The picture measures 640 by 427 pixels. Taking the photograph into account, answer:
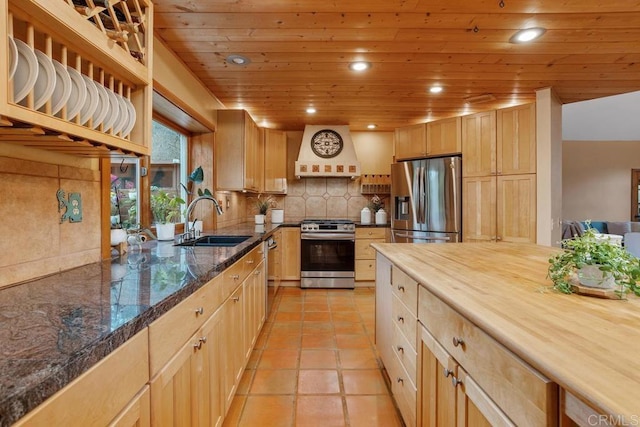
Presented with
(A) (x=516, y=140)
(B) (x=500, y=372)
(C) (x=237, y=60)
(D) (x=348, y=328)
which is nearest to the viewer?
(B) (x=500, y=372)

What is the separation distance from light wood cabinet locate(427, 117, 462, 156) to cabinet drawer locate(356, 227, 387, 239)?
1.20m

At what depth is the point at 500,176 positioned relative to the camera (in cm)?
357

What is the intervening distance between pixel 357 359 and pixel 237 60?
2532 mm

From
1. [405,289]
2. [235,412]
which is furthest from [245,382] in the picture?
[405,289]

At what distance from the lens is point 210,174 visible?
3408mm

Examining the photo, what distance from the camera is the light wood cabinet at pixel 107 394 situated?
561 millimetres

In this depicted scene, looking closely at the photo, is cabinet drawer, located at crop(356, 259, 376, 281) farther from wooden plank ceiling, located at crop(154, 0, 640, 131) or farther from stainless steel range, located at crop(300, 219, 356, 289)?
wooden plank ceiling, located at crop(154, 0, 640, 131)

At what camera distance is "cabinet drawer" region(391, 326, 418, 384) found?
4.84 ft

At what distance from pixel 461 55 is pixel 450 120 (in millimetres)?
1519

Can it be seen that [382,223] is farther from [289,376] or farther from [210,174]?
[289,376]

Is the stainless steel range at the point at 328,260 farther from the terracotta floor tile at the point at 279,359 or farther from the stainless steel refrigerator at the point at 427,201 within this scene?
the terracotta floor tile at the point at 279,359

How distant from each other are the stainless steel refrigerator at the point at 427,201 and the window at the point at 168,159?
267cm

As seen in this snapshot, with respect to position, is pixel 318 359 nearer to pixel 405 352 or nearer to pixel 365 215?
pixel 405 352

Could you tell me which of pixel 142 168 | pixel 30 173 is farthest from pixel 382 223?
pixel 30 173
